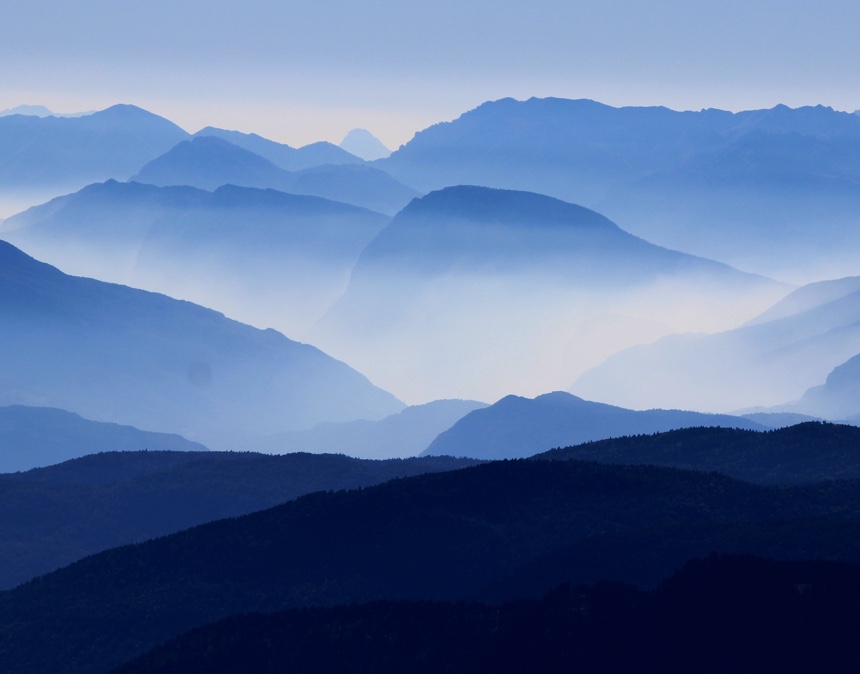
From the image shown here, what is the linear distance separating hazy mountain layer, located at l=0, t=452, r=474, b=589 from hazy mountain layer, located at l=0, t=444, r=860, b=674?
1129 inches

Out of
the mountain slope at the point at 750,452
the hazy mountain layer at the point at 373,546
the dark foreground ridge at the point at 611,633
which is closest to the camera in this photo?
the dark foreground ridge at the point at 611,633

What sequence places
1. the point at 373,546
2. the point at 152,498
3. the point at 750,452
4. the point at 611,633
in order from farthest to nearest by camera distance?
the point at 152,498 < the point at 750,452 < the point at 373,546 < the point at 611,633

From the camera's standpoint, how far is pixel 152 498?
5768 inches

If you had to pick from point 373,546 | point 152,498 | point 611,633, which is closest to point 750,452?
point 373,546

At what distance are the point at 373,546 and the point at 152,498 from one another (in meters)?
54.7

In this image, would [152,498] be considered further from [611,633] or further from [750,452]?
[611,633]

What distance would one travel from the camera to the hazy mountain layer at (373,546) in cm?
9038

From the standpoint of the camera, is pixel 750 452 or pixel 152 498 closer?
pixel 750 452

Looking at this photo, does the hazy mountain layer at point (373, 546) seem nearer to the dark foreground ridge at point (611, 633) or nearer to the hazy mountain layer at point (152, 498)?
the dark foreground ridge at point (611, 633)

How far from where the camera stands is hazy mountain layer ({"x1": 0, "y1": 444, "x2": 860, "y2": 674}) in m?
90.4

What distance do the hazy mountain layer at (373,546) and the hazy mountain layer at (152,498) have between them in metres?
28.7

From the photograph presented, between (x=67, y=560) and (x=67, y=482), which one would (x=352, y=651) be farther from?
(x=67, y=482)

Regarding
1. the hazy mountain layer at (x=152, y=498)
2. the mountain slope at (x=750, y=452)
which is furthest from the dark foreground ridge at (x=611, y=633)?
the hazy mountain layer at (x=152, y=498)

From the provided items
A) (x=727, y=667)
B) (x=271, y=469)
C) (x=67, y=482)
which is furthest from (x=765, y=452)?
(x=67, y=482)
